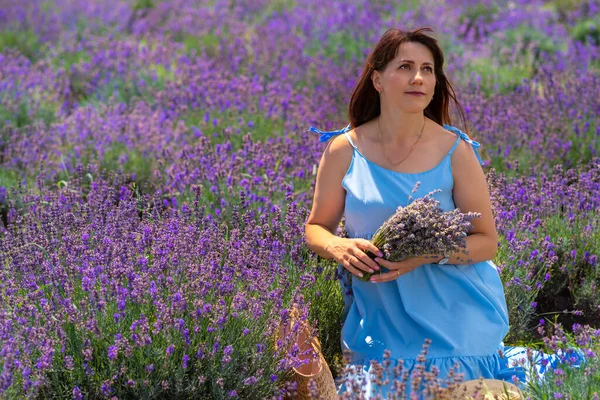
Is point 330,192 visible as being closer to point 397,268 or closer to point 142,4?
point 397,268

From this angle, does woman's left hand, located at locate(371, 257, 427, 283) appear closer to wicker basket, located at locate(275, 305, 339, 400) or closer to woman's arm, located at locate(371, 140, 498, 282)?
woman's arm, located at locate(371, 140, 498, 282)

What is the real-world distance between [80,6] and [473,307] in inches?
297

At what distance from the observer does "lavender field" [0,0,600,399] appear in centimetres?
254

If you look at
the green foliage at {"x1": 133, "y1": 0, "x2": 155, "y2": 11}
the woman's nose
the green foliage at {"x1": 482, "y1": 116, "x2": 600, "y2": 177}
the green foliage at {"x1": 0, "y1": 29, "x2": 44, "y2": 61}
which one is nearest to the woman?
the woman's nose

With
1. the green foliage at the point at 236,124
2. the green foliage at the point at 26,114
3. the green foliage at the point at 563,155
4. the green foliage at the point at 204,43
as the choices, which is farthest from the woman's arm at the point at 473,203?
the green foliage at the point at 204,43

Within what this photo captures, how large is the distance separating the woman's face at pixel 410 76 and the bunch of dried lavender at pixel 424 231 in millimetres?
418

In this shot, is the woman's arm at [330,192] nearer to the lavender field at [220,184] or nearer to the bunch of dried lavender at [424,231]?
the lavender field at [220,184]

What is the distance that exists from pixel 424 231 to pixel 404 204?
0.32m

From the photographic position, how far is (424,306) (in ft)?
9.62

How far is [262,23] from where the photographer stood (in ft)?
28.4

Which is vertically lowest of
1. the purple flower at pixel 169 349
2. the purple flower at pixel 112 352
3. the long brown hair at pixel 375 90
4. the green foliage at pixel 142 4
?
the purple flower at pixel 112 352

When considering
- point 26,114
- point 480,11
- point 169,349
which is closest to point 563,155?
point 169,349

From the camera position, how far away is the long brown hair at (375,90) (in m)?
2.97

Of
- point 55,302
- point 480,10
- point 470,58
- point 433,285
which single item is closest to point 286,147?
point 433,285
